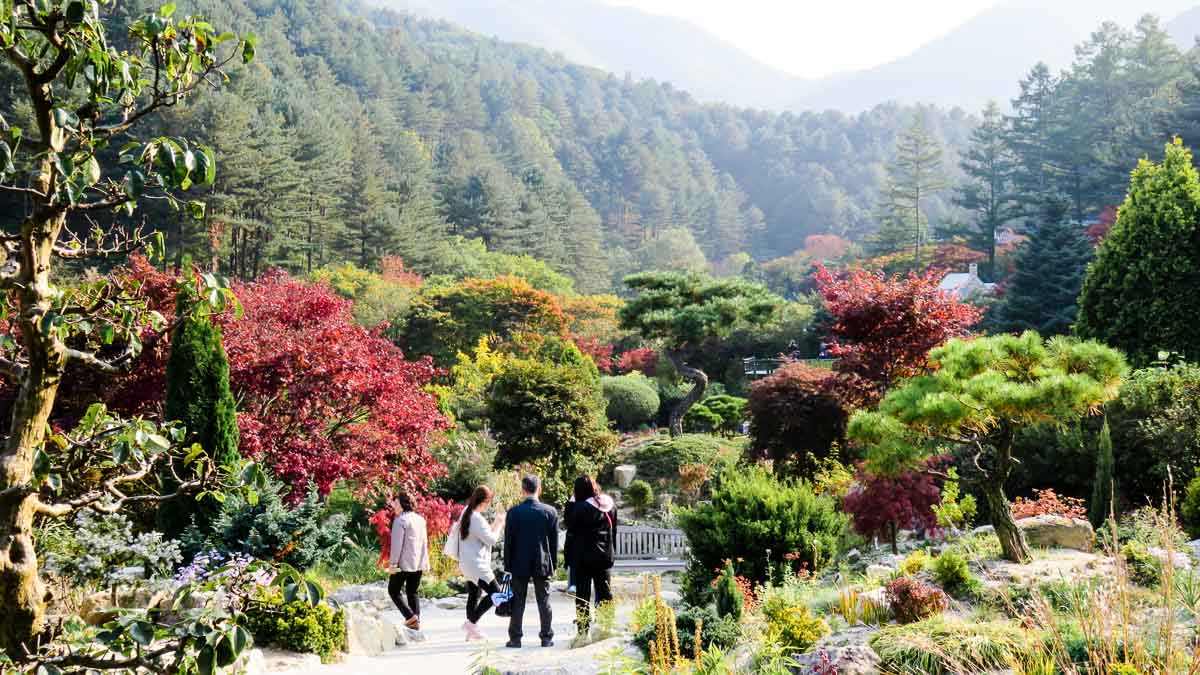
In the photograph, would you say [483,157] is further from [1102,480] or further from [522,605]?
[522,605]

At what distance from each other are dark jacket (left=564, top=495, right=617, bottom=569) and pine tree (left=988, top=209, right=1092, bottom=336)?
1871 centimetres

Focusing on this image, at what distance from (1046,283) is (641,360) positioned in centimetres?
1063

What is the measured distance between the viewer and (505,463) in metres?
14.0

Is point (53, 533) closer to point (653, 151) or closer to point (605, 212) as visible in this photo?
point (605, 212)

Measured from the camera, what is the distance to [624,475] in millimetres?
15570

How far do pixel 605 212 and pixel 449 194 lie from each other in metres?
31.4

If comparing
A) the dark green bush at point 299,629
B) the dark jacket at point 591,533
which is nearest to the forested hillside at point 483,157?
the dark green bush at point 299,629

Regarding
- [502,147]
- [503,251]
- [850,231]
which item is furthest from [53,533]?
[850,231]

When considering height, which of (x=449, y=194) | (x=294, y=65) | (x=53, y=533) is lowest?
(x=53, y=533)

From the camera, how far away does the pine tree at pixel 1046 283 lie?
2333 cm

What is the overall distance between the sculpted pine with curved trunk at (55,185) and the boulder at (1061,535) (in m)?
8.11

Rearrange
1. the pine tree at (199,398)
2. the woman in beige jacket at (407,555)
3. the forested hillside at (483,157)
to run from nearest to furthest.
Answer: the woman in beige jacket at (407,555) < the pine tree at (199,398) < the forested hillside at (483,157)

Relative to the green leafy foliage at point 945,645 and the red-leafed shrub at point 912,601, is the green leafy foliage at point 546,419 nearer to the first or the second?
the red-leafed shrub at point 912,601

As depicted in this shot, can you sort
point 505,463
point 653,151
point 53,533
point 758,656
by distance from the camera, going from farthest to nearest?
point 653,151
point 505,463
point 53,533
point 758,656
